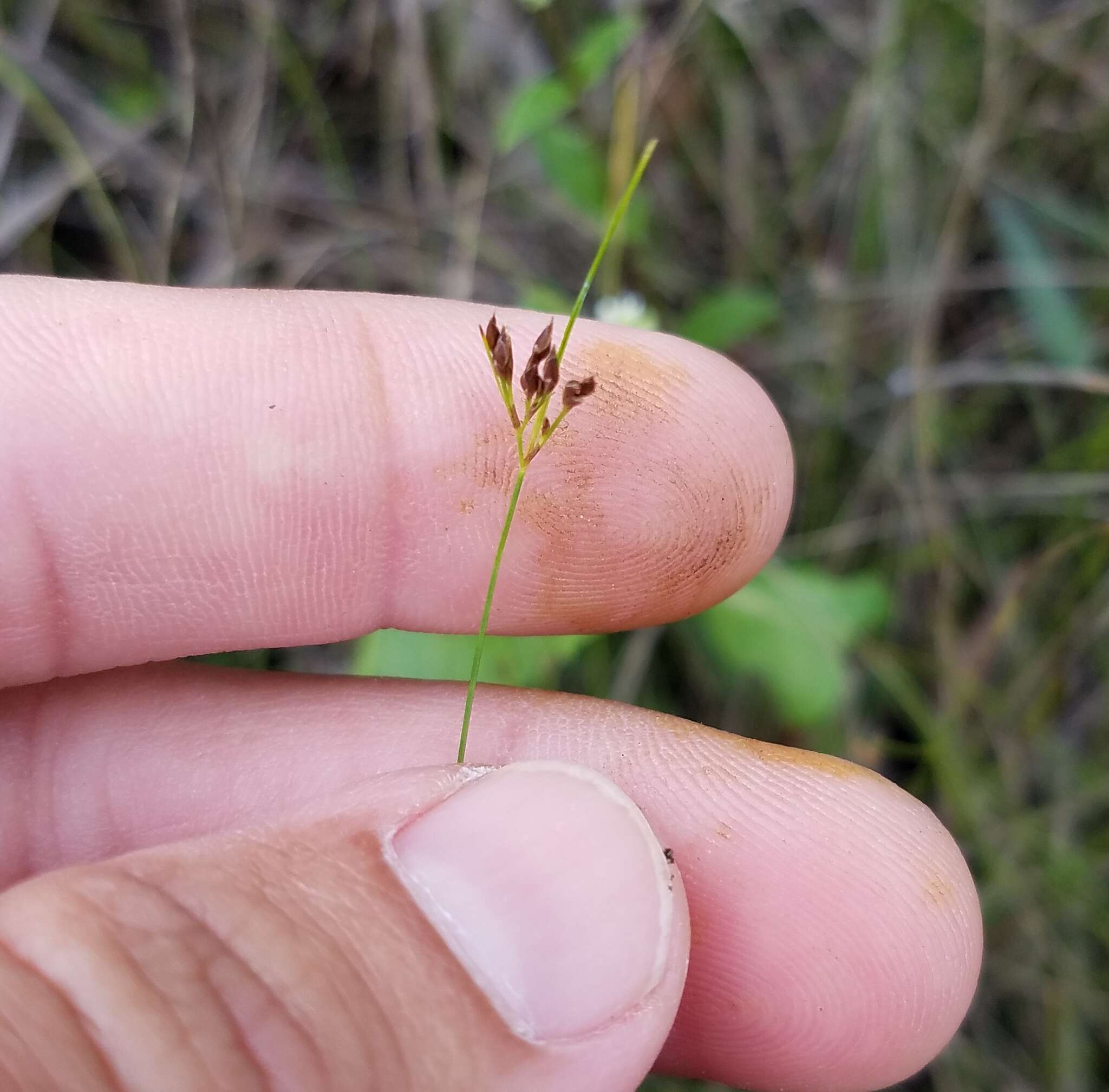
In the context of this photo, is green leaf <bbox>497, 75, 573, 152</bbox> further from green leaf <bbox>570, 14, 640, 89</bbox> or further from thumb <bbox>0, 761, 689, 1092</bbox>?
thumb <bbox>0, 761, 689, 1092</bbox>

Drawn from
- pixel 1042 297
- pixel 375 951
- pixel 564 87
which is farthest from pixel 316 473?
pixel 1042 297

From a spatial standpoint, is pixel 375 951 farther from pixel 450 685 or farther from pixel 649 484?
pixel 649 484

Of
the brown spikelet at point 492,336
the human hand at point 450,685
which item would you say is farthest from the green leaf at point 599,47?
the brown spikelet at point 492,336

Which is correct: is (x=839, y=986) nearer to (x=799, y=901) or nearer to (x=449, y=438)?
(x=799, y=901)

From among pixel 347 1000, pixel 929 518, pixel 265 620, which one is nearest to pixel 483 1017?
pixel 347 1000

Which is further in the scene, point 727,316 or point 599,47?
point 727,316
